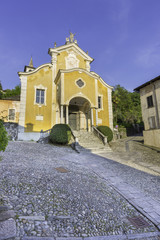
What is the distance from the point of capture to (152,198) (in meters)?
4.20

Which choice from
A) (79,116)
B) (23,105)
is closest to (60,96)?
(79,116)

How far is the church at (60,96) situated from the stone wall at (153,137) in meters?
5.44

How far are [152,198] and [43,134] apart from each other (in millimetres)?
13653

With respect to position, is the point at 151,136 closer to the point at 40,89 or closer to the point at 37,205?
the point at 40,89

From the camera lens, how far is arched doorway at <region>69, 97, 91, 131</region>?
19.6m

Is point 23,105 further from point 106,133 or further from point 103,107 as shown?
point 103,107

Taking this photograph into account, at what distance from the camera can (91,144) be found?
13.4 m

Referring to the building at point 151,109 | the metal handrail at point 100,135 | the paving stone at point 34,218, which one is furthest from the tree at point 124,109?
the paving stone at point 34,218

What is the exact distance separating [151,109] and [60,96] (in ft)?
38.1

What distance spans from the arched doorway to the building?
748 centimetres

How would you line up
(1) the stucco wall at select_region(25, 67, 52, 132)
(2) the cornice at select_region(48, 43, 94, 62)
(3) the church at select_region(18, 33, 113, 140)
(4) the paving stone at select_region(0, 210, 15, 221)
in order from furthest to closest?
(2) the cornice at select_region(48, 43, 94, 62), (1) the stucco wall at select_region(25, 67, 52, 132), (3) the church at select_region(18, 33, 113, 140), (4) the paving stone at select_region(0, 210, 15, 221)

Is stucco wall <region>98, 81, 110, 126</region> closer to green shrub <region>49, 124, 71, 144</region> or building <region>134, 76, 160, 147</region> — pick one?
building <region>134, 76, 160, 147</region>

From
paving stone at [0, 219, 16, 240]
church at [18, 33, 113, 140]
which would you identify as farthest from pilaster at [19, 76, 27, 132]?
paving stone at [0, 219, 16, 240]

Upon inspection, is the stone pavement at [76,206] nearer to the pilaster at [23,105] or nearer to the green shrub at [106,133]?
the green shrub at [106,133]
